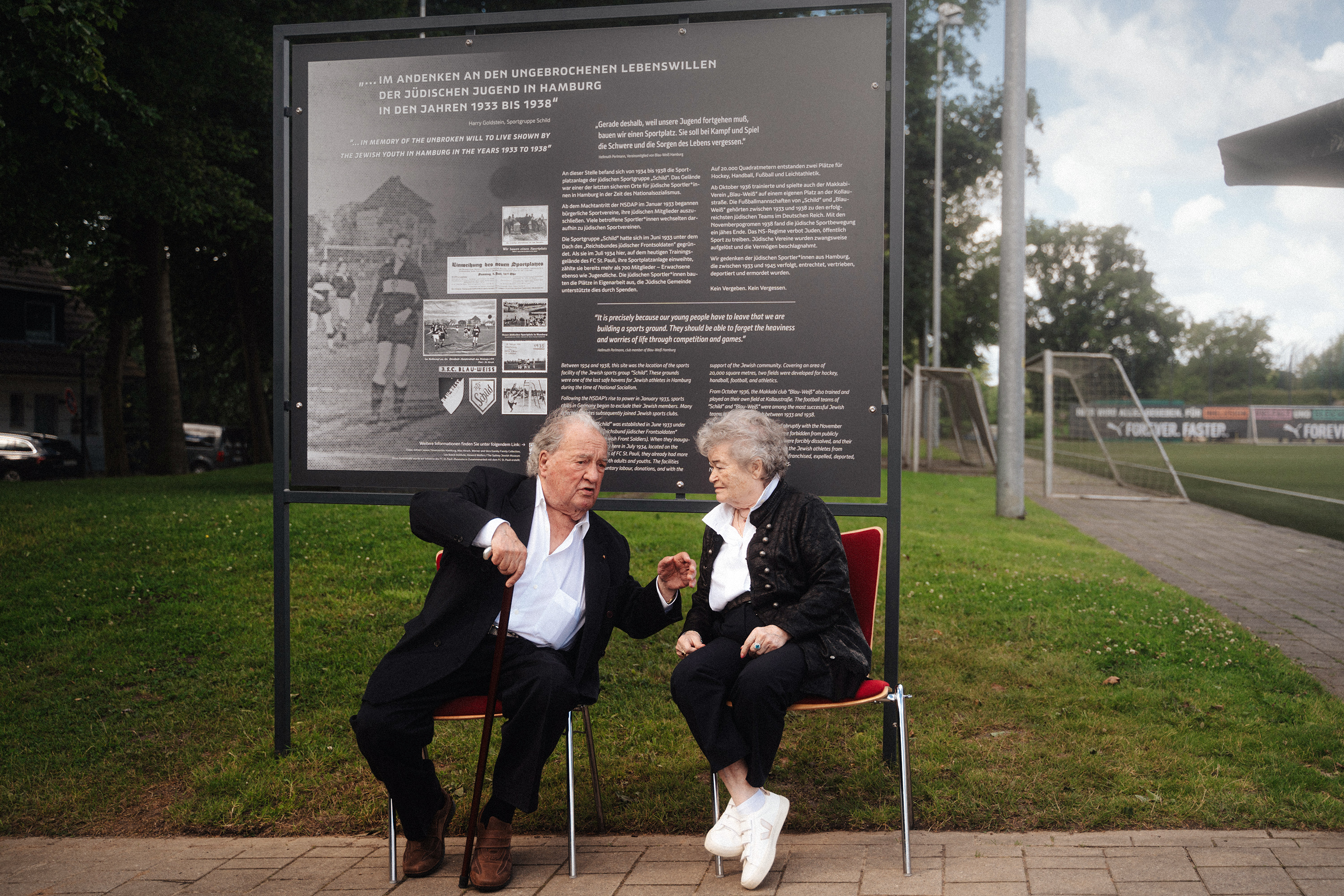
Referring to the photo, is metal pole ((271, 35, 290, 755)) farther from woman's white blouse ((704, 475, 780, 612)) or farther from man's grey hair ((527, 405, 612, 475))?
woman's white blouse ((704, 475, 780, 612))

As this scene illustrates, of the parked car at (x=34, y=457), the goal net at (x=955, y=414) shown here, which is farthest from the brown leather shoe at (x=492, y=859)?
the parked car at (x=34, y=457)

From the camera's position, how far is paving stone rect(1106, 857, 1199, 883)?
3109 mm

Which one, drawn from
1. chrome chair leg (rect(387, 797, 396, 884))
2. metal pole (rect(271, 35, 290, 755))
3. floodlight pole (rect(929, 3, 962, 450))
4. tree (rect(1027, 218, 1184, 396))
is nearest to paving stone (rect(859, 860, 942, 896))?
chrome chair leg (rect(387, 797, 396, 884))

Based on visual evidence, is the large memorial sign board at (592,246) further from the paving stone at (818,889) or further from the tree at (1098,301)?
the tree at (1098,301)

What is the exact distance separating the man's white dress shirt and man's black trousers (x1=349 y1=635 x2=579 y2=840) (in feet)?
0.26

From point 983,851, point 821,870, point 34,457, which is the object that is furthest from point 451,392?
point 34,457

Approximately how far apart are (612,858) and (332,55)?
139 inches

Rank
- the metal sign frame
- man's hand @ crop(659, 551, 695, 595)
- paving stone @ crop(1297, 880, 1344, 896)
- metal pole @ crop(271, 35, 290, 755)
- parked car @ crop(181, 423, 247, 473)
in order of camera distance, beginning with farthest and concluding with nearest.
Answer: parked car @ crop(181, 423, 247, 473), metal pole @ crop(271, 35, 290, 755), the metal sign frame, man's hand @ crop(659, 551, 695, 595), paving stone @ crop(1297, 880, 1344, 896)

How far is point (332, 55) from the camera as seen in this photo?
14.5 ft

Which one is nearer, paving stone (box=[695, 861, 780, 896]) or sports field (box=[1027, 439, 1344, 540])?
paving stone (box=[695, 861, 780, 896])

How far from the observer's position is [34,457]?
22.5 m

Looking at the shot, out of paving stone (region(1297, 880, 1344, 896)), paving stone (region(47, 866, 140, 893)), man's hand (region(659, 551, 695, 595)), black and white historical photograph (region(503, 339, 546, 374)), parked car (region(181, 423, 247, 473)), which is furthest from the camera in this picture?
parked car (region(181, 423, 247, 473))

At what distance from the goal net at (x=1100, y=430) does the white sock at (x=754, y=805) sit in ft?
44.9

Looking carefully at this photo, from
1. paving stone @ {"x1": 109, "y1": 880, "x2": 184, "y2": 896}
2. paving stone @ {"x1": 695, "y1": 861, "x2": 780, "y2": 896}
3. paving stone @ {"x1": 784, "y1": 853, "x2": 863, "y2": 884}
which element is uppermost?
paving stone @ {"x1": 784, "y1": 853, "x2": 863, "y2": 884}
